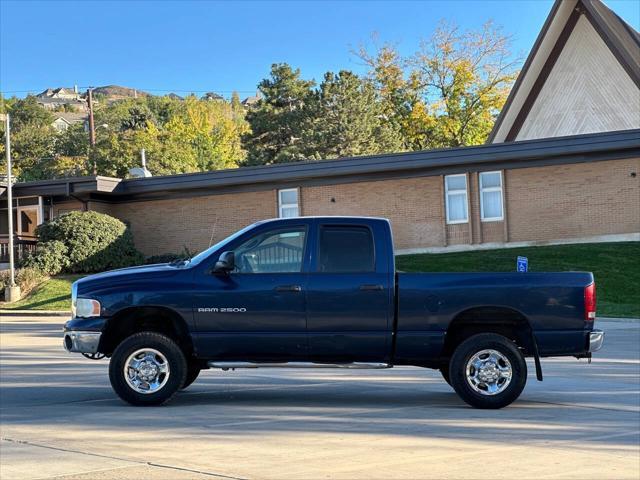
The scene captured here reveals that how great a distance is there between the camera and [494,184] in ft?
119

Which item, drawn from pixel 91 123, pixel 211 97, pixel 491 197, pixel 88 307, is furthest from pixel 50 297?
pixel 211 97

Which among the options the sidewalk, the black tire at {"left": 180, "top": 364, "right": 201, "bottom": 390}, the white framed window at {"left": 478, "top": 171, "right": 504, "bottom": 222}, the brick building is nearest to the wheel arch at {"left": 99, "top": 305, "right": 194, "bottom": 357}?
the black tire at {"left": 180, "top": 364, "right": 201, "bottom": 390}

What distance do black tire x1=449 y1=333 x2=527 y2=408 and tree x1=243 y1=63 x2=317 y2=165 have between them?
59.3 meters

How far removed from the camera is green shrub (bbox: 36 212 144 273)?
123ft

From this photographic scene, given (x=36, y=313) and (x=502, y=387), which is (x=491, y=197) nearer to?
(x=36, y=313)

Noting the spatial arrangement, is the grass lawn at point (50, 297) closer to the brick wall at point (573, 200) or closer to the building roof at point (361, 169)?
the building roof at point (361, 169)

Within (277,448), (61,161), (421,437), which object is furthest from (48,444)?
(61,161)

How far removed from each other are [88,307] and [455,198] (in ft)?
90.1

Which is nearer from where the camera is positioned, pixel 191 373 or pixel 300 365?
pixel 300 365

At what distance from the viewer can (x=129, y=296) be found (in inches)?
414

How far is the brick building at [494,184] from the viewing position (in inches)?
1351

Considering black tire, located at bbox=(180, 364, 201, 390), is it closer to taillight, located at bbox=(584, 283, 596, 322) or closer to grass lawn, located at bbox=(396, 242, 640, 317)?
taillight, located at bbox=(584, 283, 596, 322)

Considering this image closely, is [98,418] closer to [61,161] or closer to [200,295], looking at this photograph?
[200,295]

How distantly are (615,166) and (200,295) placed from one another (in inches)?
1043
